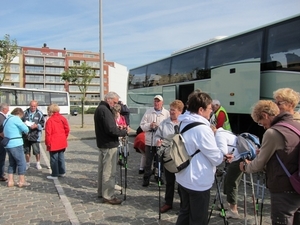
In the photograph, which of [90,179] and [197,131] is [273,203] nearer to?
[197,131]

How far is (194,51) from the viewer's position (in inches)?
379

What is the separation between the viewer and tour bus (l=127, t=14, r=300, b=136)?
20.3 ft

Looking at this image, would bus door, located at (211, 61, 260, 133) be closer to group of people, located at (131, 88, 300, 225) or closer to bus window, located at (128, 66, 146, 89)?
group of people, located at (131, 88, 300, 225)

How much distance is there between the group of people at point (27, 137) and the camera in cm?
575

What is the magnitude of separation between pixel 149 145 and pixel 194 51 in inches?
205

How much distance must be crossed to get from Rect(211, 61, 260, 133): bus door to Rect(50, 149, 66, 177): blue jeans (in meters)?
5.14

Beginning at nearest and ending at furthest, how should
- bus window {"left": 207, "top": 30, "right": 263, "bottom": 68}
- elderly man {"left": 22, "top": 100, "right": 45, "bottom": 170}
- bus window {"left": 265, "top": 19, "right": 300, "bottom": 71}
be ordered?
bus window {"left": 265, "top": 19, "right": 300, "bottom": 71} → bus window {"left": 207, "top": 30, "right": 263, "bottom": 68} → elderly man {"left": 22, "top": 100, "right": 45, "bottom": 170}

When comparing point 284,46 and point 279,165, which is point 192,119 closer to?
point 279,165

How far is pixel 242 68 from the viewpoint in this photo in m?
7.28

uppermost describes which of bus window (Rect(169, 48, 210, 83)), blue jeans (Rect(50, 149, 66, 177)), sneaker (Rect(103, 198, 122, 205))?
bus window (Rect(169, 48, 210, 83))

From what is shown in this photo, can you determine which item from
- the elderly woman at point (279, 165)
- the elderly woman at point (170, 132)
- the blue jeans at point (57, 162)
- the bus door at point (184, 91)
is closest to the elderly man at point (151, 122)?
the elderly woman at point (170, 132)

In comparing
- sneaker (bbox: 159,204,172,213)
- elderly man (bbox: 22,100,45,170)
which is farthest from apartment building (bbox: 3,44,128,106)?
sneaker (bbox: 159,204,172,213)

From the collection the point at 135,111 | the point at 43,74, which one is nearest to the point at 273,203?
the point at 135,111

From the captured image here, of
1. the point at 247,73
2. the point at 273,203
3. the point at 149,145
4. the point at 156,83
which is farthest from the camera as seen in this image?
the point at 156,83
